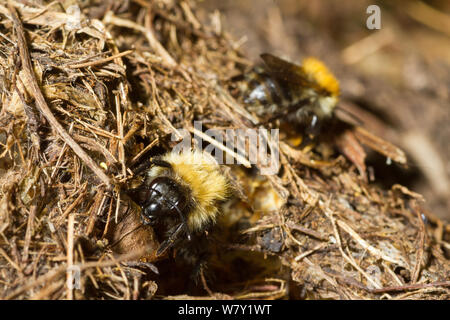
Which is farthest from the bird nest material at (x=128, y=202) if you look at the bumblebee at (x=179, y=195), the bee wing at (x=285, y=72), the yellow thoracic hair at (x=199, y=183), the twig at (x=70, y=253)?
the bee wing at (x=285, y=72)

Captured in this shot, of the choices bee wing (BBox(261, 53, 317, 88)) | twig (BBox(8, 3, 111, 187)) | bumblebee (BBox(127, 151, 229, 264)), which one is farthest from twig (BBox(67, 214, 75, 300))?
bee wing (BBox(261, 53, 317, 88))

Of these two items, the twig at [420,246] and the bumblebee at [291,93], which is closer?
the twig at [420,246]

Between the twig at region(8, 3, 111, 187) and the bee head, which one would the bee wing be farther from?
the twig at region(8, 3, 111, 187)

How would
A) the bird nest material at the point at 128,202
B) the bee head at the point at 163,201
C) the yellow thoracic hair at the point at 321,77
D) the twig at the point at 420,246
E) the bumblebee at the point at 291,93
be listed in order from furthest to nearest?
the yellow thoracic hair at the point at 321,77
the bumblebee at the point at 291,93
the twig at the point at 420,246
the bee head at the point at 163,201
the bird nest material at the point at 128,202

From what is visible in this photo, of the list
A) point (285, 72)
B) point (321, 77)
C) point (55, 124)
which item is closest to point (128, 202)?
point (55, 124)

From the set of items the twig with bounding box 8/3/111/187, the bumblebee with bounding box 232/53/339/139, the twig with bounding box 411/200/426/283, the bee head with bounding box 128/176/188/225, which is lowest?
the twig with bounding box 411/200/426/283

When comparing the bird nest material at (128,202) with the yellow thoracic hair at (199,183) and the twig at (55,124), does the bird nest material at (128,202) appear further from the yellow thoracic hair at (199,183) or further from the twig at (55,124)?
the yellow thoracic hair at (199,183)
